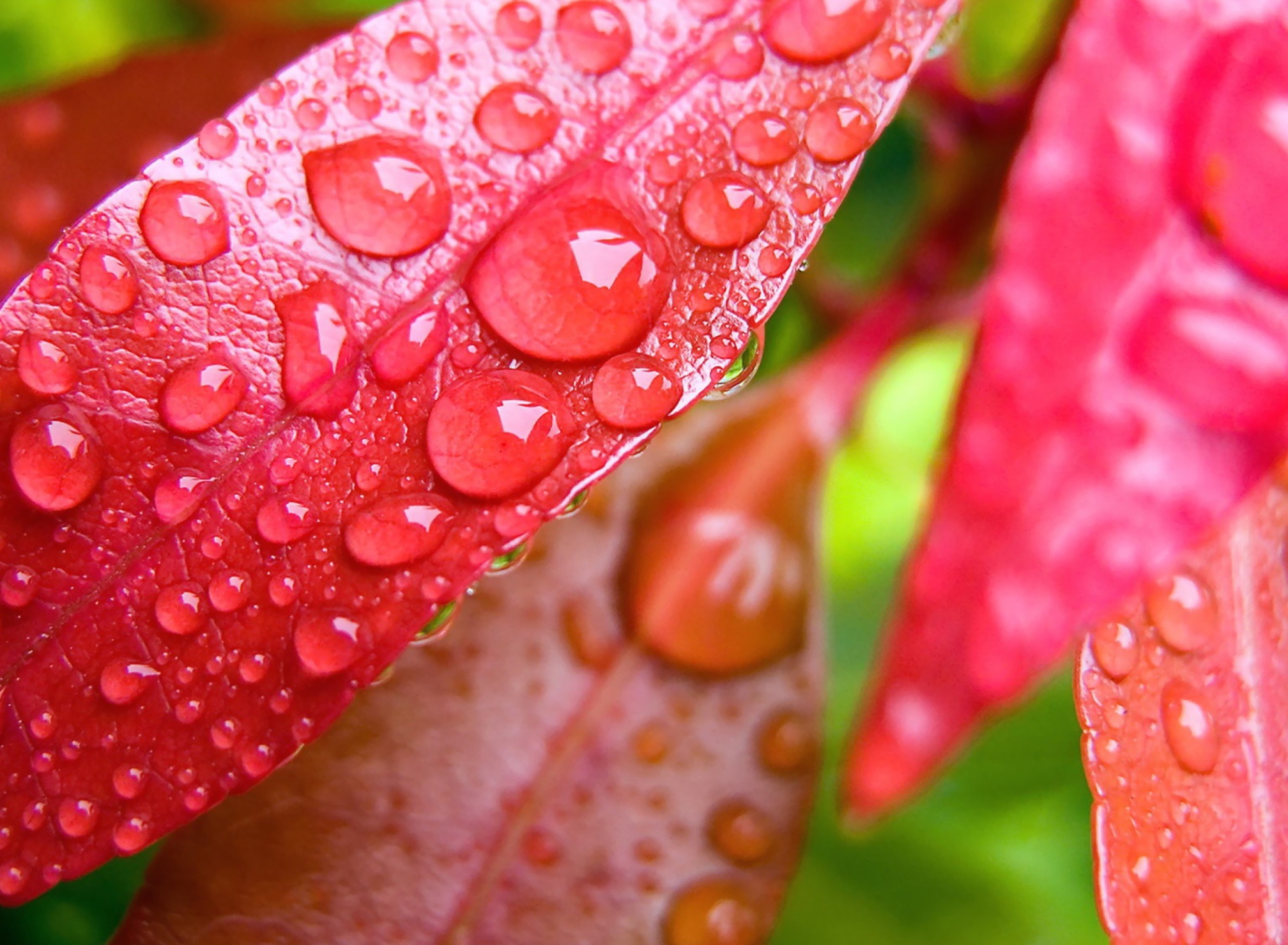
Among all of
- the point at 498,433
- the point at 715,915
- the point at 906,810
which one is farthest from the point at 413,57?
the point at 906,810

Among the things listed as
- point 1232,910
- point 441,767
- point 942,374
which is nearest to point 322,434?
point 441,767

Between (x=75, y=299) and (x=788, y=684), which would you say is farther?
(x=788, y=684)

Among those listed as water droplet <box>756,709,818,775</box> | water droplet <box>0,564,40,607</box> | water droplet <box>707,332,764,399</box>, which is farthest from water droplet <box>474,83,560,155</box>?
water droplet <box>756,709,818,775</box>

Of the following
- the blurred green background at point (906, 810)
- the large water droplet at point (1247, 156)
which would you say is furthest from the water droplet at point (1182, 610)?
the blurred green background at point (906, 810)

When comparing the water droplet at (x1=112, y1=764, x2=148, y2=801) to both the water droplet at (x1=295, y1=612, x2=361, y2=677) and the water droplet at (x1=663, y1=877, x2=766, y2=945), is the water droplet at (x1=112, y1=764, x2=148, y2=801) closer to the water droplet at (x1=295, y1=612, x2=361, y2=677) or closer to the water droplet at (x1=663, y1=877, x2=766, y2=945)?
the water droplet at (x1=295, y1=612, x2=361, y2=677)

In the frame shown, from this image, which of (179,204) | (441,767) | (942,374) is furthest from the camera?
(942,374)

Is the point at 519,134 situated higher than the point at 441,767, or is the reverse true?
the point at 519,134

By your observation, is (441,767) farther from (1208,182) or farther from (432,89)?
(1208,182)
